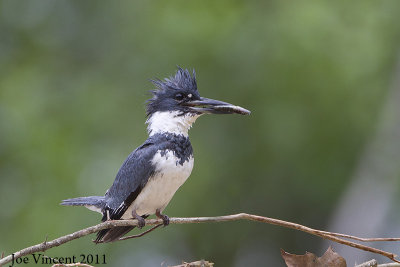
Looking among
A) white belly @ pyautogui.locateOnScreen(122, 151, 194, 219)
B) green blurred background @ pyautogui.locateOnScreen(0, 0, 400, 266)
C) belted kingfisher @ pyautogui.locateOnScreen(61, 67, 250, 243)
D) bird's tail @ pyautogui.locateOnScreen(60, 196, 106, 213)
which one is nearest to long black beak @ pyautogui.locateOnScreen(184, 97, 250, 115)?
belted kingfisher @ pyautogui.locateOnScreen(61, 67, 250, 243)

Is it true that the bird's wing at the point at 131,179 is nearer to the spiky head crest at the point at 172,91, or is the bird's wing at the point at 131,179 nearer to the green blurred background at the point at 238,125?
the spiky head crest at the point at 172,91

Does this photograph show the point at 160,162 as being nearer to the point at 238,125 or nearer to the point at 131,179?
the point at 131,179

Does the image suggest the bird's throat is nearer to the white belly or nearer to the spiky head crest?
the spiky head crest

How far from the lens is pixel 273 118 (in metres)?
9.10

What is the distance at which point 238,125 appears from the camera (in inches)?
372

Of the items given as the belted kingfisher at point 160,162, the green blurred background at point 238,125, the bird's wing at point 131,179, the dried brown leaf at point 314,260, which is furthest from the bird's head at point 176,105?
the green blurred background at point 238,125

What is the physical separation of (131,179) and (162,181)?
9.0 inches

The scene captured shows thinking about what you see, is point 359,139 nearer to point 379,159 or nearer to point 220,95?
point 379,159

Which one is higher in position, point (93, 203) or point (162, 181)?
point (162, 181)

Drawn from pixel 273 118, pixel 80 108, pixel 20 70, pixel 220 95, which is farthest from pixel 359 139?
pixel 20 70

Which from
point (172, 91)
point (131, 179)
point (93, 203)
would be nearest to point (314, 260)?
point (131, 179)

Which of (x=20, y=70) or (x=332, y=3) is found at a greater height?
(x=332, y=3)

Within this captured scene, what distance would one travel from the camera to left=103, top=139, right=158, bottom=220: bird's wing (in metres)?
4.02

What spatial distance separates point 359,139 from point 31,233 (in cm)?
493
